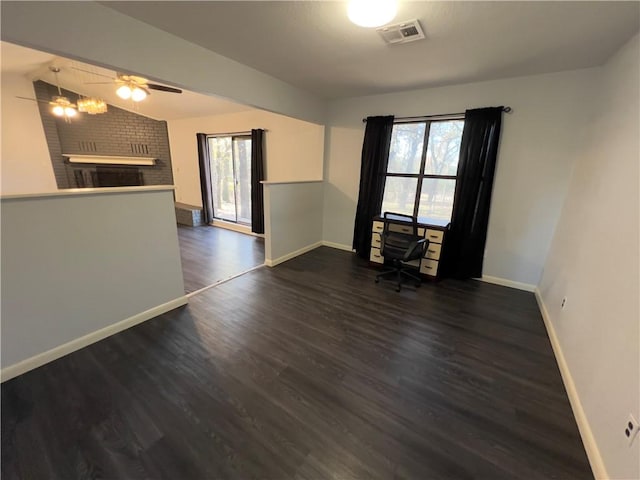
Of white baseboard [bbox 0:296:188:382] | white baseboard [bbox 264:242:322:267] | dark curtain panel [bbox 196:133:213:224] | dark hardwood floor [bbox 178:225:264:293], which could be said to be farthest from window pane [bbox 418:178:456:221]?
dark curtain panel [bbox 196:133:213:224]

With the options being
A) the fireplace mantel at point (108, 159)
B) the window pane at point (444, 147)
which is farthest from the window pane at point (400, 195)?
the fireplace mantel at point (108, 159)

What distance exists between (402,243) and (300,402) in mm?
2094

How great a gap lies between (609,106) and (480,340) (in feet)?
7.26

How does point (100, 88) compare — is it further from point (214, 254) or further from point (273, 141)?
point (214, 254)

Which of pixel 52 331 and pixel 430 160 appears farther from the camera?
pixel 430 160

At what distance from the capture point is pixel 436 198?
3.61 metres

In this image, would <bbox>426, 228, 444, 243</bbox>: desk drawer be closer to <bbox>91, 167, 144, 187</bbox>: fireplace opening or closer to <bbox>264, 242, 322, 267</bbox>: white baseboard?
<bbox>264, 242, 322, 267</bbox>: white baseboard

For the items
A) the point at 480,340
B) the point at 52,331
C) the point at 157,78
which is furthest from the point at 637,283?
the point at 52,331

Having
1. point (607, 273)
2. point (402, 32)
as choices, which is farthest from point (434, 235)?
point (402, 32)

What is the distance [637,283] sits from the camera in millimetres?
1278

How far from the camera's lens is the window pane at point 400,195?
3.79 m

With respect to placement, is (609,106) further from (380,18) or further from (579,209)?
(380,18)

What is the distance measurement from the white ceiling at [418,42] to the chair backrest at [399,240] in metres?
1.59

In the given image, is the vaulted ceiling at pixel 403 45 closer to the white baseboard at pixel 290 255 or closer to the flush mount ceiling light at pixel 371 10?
the flush mount ceiling light at pixel 371 10
